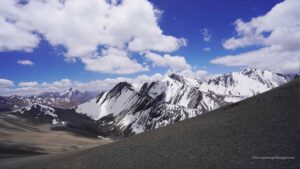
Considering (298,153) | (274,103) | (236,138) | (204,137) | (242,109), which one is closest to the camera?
(298,153)

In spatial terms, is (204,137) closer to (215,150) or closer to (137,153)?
(215,150)

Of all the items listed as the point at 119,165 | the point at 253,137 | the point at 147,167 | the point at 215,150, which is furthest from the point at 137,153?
the point at 253,137

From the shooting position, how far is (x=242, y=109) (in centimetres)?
3762

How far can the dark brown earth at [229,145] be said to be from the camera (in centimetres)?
Result: 2206

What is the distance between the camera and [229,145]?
26.0 metres

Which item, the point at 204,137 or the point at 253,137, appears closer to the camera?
the point at 253,137

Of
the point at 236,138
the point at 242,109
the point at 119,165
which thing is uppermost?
the point at 242,109

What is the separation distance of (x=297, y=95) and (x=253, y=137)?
12.3 meters

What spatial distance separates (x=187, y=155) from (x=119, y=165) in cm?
615

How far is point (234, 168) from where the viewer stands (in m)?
20.9

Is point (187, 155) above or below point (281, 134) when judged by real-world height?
below

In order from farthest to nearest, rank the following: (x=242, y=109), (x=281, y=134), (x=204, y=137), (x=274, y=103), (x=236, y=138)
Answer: (x=242, y=109) < (x=274, y=103) < (x=204, y=137) < (x=236, y=138) < (x=281, y=134)

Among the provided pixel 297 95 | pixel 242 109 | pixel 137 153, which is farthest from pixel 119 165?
pixel 297 95

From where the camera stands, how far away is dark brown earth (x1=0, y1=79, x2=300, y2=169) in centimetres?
2206
